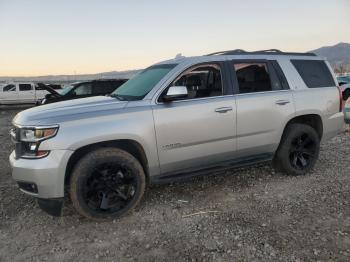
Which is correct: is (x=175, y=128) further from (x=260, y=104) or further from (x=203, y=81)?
(x=260, y=104)

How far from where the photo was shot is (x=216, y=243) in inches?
130

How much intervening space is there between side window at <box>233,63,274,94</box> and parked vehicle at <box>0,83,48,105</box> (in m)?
20.2

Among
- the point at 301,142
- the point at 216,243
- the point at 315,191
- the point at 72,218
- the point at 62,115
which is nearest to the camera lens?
the point at 216,243

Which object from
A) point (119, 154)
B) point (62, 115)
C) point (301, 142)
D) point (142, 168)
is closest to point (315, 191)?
point (301, 142)

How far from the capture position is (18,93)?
21.7 m

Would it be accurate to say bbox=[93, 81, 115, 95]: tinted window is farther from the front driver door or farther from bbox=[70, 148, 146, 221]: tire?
bbox=[70, 148, 146, 221]: tire

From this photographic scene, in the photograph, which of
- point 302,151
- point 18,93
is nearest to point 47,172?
point 302,151

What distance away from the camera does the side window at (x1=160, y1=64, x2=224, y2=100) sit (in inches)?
171

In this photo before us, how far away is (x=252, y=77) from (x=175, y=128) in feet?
5.03

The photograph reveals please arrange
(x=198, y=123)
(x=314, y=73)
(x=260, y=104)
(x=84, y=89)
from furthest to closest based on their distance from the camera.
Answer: (x=84, y=89), (x=314, y=73), (x=260, y=104), (x=198, y=123)

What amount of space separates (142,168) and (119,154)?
0.37 metres

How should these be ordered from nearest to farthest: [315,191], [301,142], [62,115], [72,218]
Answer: [62,115] < [72,218] < [315,191] < [301,142]

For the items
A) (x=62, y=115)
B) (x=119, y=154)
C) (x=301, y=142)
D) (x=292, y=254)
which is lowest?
(x=292, y=254)

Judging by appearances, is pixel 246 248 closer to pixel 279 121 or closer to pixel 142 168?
pixel 142 168
